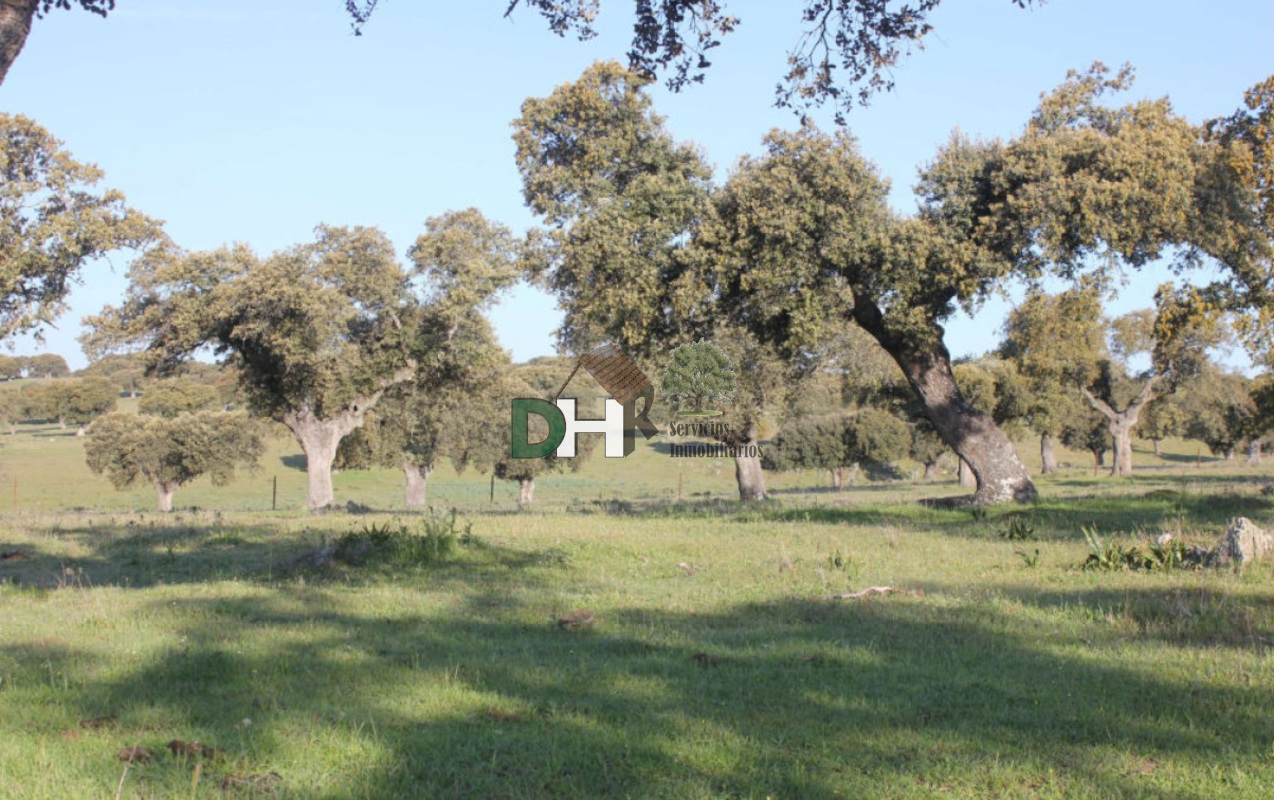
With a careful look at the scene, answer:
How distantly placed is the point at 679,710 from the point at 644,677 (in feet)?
2.64

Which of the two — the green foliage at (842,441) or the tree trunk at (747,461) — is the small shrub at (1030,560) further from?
the green foliage at (842,441)

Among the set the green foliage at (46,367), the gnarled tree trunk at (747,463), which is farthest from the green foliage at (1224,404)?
the green foliage at (46,367)

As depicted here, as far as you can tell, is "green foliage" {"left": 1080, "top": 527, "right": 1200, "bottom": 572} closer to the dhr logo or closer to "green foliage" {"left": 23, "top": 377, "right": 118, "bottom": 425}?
the dhr logo

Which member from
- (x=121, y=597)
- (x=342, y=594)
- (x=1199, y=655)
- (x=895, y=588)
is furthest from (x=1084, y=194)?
(x=121, y=597)

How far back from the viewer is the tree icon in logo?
29844 mm

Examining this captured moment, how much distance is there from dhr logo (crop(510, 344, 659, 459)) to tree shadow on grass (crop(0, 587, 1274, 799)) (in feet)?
72.3

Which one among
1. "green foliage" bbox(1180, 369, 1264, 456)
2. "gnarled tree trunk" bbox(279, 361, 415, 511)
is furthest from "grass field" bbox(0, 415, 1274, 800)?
"green foliage" bbox(1180, 369, 1264, 456)

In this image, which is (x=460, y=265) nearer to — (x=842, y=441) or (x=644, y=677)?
(x=644, y=677)

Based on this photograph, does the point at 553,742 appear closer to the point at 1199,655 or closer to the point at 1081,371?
the point at 1199,655

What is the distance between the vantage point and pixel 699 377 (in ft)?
99.7

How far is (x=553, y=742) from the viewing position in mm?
5391

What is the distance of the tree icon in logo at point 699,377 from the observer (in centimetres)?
2984

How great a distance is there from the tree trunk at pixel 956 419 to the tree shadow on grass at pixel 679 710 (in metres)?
12.8

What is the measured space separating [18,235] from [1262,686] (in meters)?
26.6
